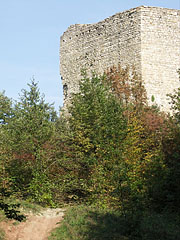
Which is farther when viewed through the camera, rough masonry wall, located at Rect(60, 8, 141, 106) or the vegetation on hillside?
rough masonry wall, located at Rect(60, 8, 141, 106)

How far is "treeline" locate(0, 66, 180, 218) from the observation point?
14773 millimetres

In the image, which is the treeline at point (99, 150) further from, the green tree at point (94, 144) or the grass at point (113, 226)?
the grass at point (113, 226)

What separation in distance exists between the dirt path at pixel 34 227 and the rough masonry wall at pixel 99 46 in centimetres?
768

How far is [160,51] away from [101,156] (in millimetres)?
5771

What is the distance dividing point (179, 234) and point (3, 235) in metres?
5.38

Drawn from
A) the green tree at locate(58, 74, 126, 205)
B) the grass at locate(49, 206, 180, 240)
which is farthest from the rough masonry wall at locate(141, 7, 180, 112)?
the grass at locate(49, 206, 180, 240)

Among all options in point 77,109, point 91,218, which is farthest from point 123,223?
point 77,109

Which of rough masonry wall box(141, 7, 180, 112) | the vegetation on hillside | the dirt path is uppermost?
rough masonry wall box(141, 7, 180, 112)

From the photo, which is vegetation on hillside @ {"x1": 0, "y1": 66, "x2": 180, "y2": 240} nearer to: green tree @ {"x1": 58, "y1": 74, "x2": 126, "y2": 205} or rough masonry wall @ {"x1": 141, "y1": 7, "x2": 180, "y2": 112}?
green tree @ {"x1": 58, "y1": 74, "x2": 126, "y2": 205}

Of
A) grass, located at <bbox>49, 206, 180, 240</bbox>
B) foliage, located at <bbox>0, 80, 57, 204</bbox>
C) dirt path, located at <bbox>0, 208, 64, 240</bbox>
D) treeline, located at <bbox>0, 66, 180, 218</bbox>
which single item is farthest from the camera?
foliage, located at <bbox>0, 80, 57, 204</bbox>

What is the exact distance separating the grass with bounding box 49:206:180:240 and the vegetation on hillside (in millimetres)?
39

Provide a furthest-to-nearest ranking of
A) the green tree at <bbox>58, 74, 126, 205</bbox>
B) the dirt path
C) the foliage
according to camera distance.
Result: 1. the foliage
2. the green tree at <bbox>58, 74, 126, 205</bbox>
3. the dirt path

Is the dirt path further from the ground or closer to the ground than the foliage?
closer to the ground

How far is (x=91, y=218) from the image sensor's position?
13.8m
